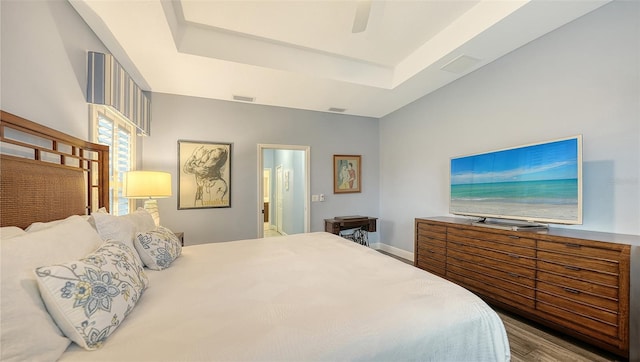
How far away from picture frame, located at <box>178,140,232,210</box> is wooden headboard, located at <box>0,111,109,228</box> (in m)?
1.59

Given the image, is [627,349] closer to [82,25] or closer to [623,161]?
[623,161]

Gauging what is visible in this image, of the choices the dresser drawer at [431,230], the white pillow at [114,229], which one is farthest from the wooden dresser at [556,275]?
the white pillow at [114,229]

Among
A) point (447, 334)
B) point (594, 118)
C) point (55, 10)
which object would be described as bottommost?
point (447, 334)

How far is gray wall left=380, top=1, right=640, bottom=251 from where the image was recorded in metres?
1.91

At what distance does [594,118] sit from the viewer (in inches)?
82.3

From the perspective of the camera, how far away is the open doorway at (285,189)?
13.4 ft

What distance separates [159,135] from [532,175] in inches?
179

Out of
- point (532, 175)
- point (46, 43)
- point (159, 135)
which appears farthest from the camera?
point (159, 135)

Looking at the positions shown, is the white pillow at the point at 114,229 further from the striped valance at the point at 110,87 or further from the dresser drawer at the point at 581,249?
the dresser drawer at the point at 581,249

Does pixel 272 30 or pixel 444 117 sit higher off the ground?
pixel 272 30

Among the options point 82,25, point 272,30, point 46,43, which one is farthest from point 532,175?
point 82,25

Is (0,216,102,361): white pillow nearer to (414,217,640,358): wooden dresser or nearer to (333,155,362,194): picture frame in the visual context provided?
(414,217,640,358): wooden dresser

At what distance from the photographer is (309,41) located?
2.77 metres

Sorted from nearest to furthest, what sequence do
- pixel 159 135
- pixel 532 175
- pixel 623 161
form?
pixel 623 161 < pixel 532 175 < pixel 159 135
